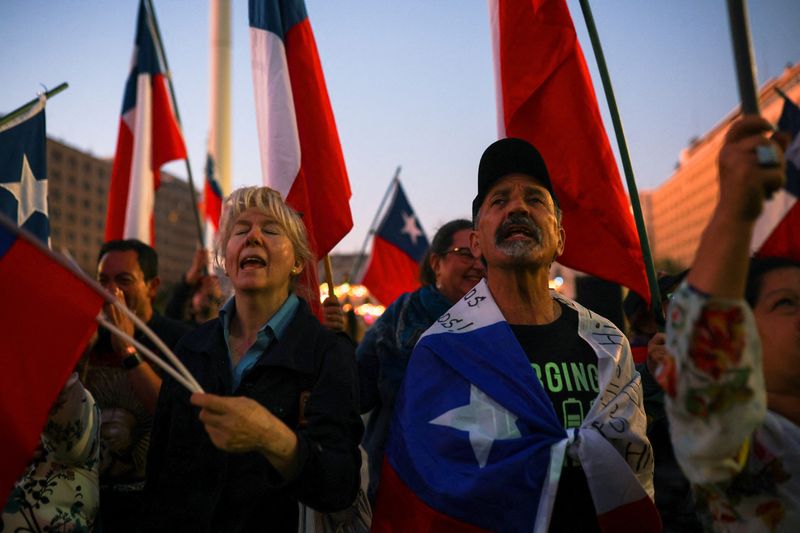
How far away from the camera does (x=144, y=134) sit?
639 centimetres

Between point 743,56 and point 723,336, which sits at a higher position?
point 743,56

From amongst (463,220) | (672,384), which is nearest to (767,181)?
(672,384)

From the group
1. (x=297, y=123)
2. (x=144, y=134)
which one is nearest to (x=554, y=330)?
(x=297, y=123)

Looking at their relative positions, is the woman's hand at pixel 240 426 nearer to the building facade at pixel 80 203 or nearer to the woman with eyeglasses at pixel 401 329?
the woman with eyeglasses at pixel 401 329

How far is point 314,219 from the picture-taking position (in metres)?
3.85

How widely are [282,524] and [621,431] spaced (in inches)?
Result: 44.8

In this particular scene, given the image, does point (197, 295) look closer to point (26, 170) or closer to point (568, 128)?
point (26, 170)

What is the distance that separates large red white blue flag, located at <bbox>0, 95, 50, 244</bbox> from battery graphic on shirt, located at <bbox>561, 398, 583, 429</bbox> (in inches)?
104

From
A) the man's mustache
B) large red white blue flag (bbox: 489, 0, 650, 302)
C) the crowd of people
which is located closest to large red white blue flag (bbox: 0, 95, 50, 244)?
the crowd of people

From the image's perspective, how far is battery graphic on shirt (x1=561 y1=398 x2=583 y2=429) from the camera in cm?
240

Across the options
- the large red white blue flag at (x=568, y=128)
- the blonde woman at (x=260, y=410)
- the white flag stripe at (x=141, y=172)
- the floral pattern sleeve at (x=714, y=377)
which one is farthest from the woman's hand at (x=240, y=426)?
the white flag stripe at (x=141, y=172)

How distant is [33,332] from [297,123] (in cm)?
241

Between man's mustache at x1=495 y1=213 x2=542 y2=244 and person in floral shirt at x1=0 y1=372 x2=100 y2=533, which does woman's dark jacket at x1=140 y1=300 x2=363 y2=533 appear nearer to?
person in floral shirt at x1=0 y1=372 x2=100 y2=533

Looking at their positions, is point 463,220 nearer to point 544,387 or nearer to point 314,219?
point 314,219
